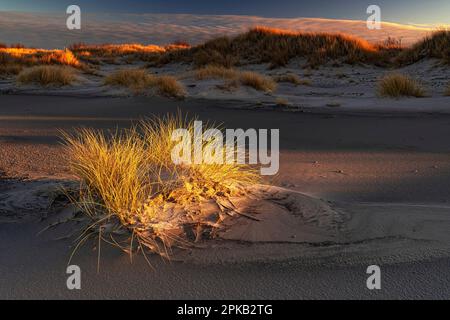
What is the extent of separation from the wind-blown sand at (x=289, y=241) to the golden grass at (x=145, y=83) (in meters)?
5.80

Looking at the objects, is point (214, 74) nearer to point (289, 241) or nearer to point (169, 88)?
point (169, 88)

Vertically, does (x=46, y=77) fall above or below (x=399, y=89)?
above

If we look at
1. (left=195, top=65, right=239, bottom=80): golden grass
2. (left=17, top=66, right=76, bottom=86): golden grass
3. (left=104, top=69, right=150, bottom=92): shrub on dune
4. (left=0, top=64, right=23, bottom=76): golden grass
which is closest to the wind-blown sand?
(left=104, top=69, right=150, bottom=92): shrub on dune

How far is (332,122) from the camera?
7656 mm

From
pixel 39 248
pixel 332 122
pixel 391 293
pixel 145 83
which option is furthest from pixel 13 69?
pixel 391 293

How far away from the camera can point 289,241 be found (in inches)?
111

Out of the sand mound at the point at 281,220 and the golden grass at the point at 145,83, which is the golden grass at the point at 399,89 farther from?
the sand mound at the point at 281,220

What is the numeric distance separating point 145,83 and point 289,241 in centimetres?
931

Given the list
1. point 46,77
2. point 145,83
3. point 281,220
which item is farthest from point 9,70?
point 281,220

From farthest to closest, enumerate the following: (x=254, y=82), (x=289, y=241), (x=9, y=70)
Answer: (x=9, y=70) → (x=254, y=82) → (x=289, y=241)

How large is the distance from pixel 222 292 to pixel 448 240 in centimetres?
141
